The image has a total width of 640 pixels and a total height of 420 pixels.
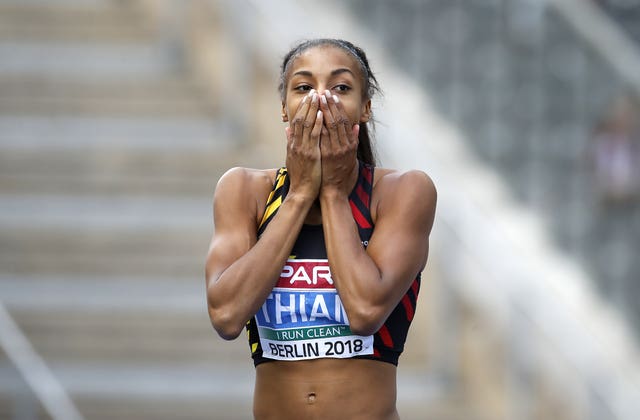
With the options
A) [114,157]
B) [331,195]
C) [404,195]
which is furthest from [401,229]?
[114,157]

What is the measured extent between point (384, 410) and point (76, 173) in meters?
5.54

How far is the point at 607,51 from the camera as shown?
8.73 m

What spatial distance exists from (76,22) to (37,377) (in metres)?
3.17

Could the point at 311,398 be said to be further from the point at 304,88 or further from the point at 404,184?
the point at 304,88

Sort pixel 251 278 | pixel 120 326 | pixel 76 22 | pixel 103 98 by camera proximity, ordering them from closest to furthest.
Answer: pixel 251 278
pixel 120 326
pixel 103 98
pixel 76 22

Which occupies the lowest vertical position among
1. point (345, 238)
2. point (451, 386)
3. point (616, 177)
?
point (451, 386)

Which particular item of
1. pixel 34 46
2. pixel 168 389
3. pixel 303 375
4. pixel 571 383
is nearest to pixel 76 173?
pixel 34 46

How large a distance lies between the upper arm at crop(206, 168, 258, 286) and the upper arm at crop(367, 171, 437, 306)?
0.32 meters

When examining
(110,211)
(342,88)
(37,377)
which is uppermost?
(110,211)

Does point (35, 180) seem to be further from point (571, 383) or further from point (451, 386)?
point (571, 383)

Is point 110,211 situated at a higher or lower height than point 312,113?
higher

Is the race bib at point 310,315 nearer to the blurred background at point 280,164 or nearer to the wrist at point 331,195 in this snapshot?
the wrist at point 331,195

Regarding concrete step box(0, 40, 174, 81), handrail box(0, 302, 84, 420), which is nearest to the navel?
handrail box(0, 302, 84, 420)

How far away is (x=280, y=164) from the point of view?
27.3 ft
